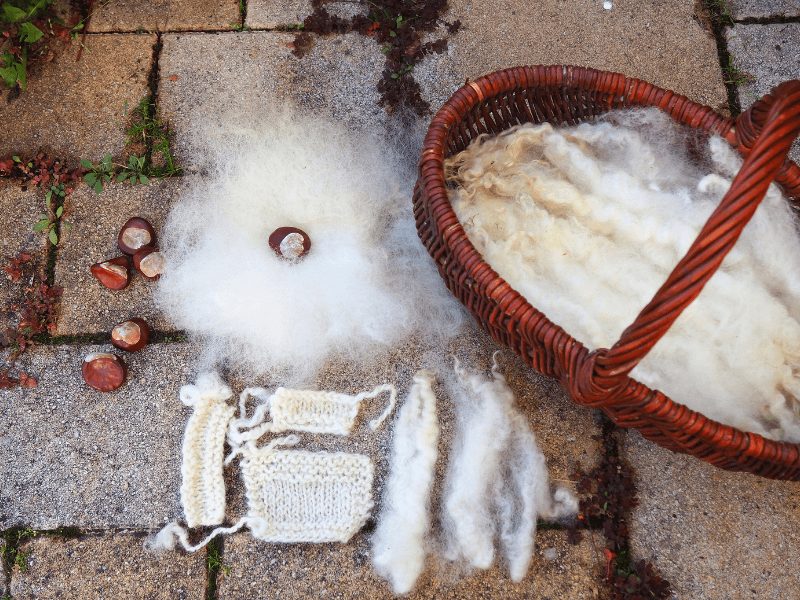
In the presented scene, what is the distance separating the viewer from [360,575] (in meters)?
1.56

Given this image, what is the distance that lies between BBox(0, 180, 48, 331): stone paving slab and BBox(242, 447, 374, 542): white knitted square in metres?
0.77

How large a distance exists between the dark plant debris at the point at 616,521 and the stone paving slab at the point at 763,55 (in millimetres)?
1155

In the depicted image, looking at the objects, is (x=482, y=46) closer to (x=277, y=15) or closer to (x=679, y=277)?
(x=277, y=15)

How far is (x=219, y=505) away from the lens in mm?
1567

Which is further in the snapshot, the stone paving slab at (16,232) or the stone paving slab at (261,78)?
the stone paving slab at (261,78)

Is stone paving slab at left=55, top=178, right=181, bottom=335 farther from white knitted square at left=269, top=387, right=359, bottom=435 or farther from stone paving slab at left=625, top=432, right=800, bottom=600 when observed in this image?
stone paving slab at left=625, top=432, right=800, bottom=600

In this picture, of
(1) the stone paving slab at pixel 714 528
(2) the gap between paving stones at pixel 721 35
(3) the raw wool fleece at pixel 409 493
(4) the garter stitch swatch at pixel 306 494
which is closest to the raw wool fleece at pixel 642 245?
(1) the stone paving slab at pixel 714 528

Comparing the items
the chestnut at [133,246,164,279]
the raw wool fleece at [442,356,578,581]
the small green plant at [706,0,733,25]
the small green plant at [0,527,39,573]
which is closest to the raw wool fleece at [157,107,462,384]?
the chestnut at [133,246,164,279]

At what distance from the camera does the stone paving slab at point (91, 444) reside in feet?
5.24

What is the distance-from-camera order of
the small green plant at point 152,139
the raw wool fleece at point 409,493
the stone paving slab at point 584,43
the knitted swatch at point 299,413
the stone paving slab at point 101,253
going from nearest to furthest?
the raw wool fleece at point 409,493
the knitted swatch at point 299,413
the stone paving slab at point 101,253
the small green plant at point 152,139
the stone paving slab at point 584,43

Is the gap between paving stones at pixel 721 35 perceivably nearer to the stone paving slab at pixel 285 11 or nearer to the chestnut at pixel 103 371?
the stone paving slab at pixel 285 11

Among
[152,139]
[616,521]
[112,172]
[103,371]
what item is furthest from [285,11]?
[616,521]

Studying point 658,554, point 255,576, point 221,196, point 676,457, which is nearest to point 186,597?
point 255,576

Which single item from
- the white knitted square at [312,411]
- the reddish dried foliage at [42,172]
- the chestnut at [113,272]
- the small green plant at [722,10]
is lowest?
the white knitted square at [312,411]
